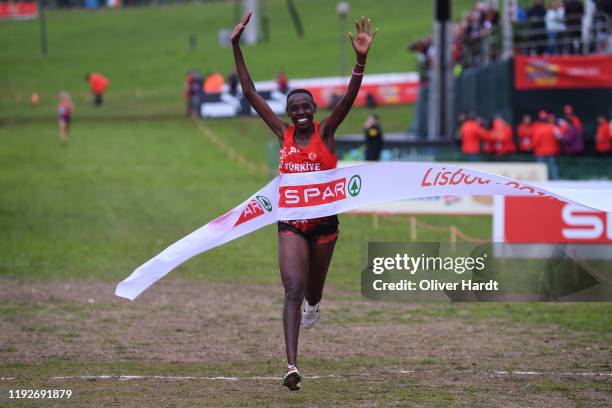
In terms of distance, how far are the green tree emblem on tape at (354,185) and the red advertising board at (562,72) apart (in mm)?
19236

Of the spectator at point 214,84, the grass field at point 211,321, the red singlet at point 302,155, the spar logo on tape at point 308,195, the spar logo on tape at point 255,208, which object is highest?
the spectator at point 214,84

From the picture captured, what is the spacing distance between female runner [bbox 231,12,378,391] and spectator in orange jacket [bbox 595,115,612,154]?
1906cm

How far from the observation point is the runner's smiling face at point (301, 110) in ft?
29.8

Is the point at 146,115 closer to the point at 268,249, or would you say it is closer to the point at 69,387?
the point at 268,249

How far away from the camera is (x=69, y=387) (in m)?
9.30

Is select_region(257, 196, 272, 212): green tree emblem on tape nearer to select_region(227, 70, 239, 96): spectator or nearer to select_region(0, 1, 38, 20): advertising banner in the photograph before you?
select_region(227, 70, 239, 96): spectator

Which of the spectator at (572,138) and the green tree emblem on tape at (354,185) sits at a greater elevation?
the green tree emblem on tape at (354,185)

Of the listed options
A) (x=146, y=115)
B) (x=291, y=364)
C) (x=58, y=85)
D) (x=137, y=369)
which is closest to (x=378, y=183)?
(x=291, y=364)

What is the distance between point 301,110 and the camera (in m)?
9.08

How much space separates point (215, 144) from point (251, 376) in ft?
111

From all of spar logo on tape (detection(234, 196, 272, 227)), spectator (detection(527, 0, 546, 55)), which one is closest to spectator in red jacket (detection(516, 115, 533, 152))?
spectator (detection(527, 0, 546, 55))

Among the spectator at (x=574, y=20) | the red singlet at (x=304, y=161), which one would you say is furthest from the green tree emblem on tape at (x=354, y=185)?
the spectator at (x=574, y=20)

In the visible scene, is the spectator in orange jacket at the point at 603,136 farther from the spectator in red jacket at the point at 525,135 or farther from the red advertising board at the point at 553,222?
the red advertising board at the point at 553,222

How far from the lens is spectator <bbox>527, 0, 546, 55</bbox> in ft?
95.5
